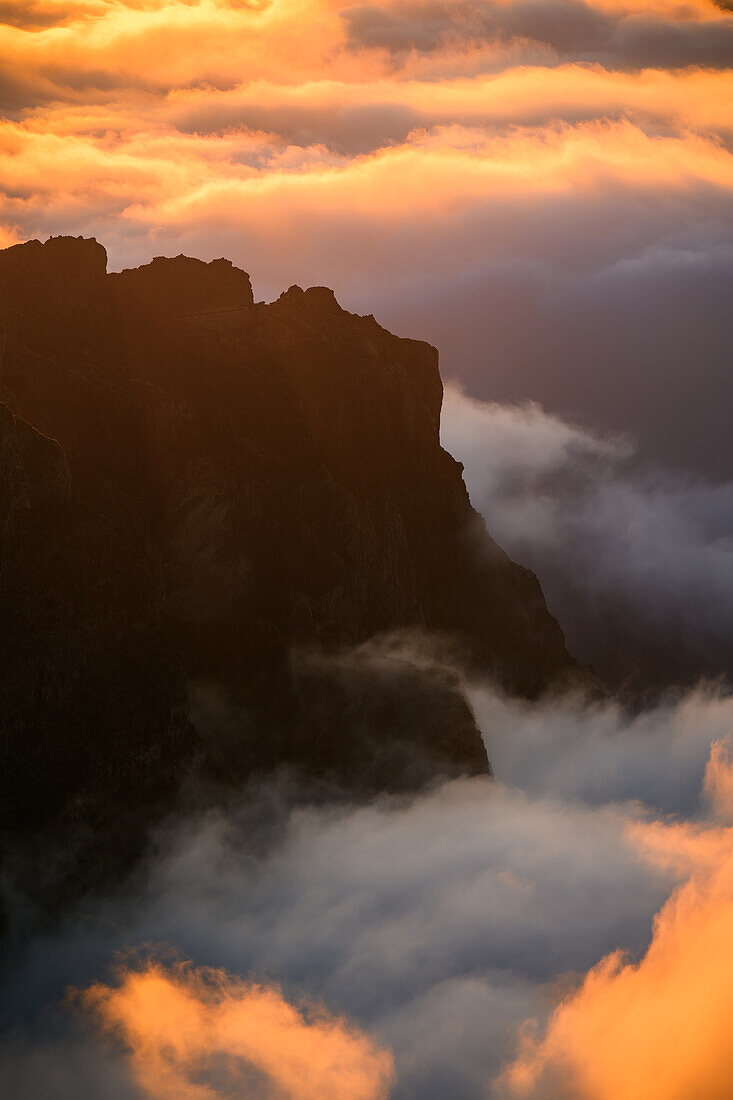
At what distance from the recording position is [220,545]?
467ft

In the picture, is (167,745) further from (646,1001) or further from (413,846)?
(646,1001)

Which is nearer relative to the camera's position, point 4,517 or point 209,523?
point 4,517

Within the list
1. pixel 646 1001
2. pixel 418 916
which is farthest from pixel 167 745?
pixel 646 1001

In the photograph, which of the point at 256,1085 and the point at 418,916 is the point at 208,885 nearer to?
the point at 256,1085

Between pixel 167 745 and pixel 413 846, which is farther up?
pixel 413 846

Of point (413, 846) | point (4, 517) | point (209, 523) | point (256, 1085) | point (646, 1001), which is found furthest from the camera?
point (646, 1001)

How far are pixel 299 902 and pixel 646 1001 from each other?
70014mm

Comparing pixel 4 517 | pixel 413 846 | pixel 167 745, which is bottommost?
pixel 167 745

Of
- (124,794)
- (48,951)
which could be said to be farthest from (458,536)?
(48,951)

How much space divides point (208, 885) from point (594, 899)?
257 feet

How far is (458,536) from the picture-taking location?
18212 centimetres

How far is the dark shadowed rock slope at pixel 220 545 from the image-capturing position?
114188 mm

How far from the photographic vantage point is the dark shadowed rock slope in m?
114

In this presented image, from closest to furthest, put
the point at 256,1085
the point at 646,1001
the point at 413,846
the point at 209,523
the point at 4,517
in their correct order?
the point at 4,517
the point at 256,1085
the point at 209,523
the point at 413,846
the point at 646,1001
